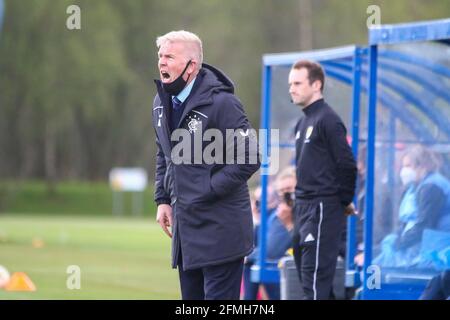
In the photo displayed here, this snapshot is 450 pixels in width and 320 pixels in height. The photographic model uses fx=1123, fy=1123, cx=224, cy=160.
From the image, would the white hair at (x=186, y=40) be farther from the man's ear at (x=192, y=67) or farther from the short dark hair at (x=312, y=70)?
the short dark hair at (x=312, y=70)

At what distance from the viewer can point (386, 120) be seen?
39.0 ft

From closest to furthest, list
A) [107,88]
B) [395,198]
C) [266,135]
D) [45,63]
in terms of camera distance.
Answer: [395,198]
[266,135]
[45,63]
[107,88]

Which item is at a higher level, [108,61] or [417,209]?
[108,61]

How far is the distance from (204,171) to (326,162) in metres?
2.85

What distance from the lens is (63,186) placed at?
60625mm

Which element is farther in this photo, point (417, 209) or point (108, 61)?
point (108, 61)

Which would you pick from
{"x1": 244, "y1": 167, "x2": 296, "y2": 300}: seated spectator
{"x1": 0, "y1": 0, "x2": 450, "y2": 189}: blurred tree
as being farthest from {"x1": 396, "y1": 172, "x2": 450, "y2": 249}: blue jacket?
{"x1": 0, "y1": 0, "x2": 450, "y2": 189}: blurred tree

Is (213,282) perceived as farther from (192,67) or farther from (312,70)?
(312,70)

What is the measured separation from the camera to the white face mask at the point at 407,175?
34.9ft

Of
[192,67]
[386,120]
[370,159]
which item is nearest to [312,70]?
[370,159]

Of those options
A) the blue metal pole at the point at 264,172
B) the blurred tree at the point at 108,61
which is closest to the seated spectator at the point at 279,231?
the blue metal pole at the point at 264,172

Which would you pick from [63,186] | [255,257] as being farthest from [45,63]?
[255,257]
